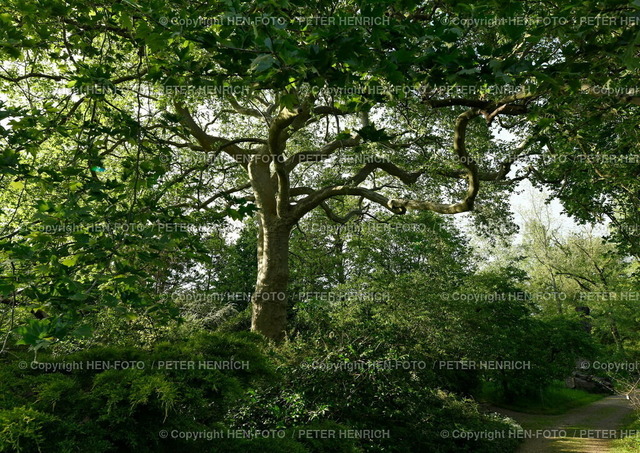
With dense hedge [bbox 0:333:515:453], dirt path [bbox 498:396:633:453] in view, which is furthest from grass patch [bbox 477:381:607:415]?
dense hedge [bbox 0:333:515:453]

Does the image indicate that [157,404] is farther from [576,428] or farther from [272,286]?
[576,428]

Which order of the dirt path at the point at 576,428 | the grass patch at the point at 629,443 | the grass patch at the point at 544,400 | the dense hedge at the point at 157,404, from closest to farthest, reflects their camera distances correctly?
the dense hedge at the point at 157,404, the grass patch at the point at 629,443, the dirt path at the point at 576,428, the grass patch at the point at 544,400

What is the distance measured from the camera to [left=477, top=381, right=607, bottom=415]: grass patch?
1797cm

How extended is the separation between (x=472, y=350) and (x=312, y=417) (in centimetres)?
965

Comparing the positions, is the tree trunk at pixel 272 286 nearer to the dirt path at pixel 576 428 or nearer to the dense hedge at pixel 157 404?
the dense hedge at pixel 157 404

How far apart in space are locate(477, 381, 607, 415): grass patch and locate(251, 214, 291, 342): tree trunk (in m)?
12.4

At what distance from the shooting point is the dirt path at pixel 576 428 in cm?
1136

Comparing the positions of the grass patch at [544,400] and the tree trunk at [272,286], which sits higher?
the tree trunk at [272,286]

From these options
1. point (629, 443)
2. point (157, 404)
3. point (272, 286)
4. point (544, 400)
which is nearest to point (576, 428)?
point (629, 443)

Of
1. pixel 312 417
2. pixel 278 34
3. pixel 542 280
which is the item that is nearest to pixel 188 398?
pixel 312 417

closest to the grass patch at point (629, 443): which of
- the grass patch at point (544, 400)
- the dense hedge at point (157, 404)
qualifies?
the grass patch at point (544, 400)

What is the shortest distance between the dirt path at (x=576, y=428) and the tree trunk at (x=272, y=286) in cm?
790

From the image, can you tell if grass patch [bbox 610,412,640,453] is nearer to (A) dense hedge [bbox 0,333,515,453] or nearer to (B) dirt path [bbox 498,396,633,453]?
(B) dirt path [bbox 498,396,633,453]

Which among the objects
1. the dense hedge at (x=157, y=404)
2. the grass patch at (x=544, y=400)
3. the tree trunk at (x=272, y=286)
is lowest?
the grass patch at (x=544, y=400)
